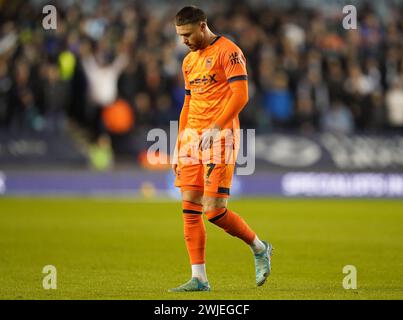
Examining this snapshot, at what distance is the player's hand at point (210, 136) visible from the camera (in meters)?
7.68

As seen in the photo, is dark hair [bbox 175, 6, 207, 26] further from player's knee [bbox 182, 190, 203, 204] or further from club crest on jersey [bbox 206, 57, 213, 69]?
player's knee [bbox 182, 190, 203, 204]

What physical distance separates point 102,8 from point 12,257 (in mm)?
11579

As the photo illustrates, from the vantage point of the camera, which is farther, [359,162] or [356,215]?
[359,162]

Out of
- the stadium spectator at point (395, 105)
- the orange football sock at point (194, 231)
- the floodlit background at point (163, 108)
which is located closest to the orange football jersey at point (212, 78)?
the orange football sock at point (194, 231)

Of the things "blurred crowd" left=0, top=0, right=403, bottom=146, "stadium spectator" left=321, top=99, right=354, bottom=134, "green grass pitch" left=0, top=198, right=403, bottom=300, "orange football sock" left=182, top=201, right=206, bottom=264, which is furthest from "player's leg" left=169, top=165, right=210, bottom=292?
"stadium spectator" left=321, top=99, right=354, bottom=134

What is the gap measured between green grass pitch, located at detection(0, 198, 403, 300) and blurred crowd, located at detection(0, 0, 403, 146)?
6.96 feet

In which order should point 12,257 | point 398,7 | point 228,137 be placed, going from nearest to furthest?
point 228,137, point 12,257, point 398,7

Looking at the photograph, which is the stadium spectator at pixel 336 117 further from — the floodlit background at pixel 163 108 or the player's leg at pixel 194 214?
the player's leg at pixel 194 214

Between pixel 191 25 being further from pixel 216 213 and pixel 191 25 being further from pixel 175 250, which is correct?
pixel 175 250

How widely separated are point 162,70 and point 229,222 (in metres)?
12.5

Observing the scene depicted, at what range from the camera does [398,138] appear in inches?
782

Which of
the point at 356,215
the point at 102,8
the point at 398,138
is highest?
the point at 102,8

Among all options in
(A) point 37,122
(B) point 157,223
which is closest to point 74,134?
(A) point 37,122

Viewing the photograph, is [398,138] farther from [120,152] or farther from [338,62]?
[120,152]
